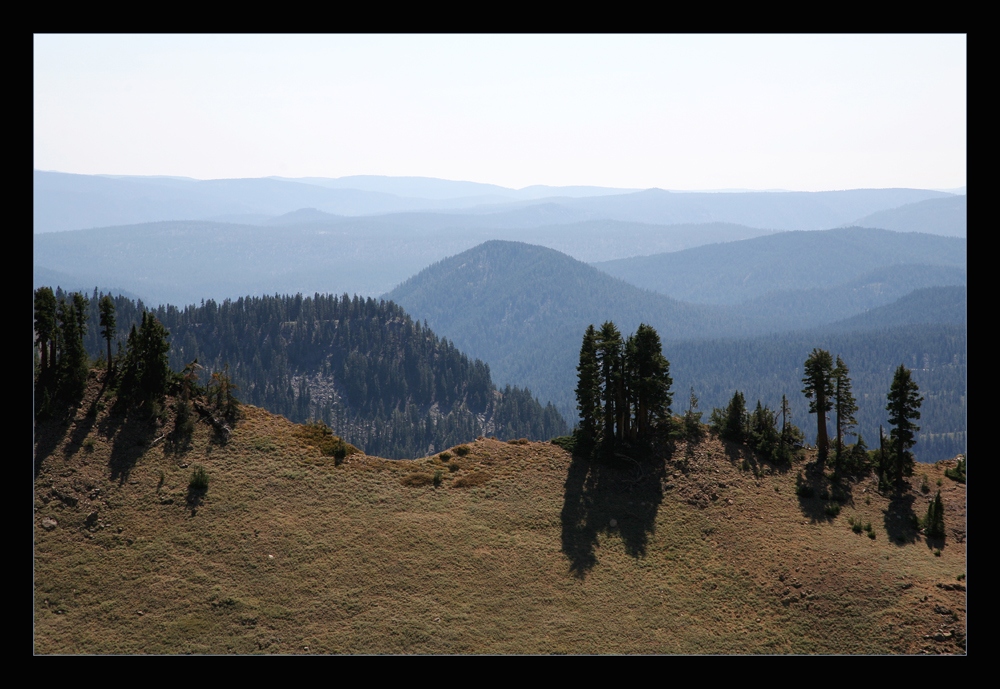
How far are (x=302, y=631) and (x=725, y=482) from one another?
32.2 meters

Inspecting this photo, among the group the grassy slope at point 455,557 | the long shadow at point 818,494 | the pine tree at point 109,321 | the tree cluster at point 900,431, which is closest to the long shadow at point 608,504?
the grassy slope at point 455,557

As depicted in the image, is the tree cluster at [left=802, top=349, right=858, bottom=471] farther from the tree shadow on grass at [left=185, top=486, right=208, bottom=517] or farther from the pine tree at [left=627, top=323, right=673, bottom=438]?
the tree shadow on grass at [left=185, top=486, right=208, bottom=517]

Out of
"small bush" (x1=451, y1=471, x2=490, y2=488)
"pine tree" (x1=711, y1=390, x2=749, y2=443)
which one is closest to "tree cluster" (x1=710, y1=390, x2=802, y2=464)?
"pine tree" (x1=711, y1=390, x2=749, y2=443)

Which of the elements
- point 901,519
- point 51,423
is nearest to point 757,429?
point 901,519

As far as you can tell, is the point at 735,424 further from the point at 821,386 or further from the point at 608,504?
the point at 608,504

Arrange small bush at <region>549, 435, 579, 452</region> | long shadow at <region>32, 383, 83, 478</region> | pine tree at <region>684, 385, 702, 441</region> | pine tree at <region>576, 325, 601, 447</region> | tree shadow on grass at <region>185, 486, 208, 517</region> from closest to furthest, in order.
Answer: tree shadow on grass at <region>185, 486, 208, 517</region> → long shadow at <region>32, 383, 83, 478</region> → pine tree at <region>576, 325, 601, 447</region> → small bush at <region>549, 435, 579, 452</region> → pine tree at <region>684, 385, 702, 441</region>

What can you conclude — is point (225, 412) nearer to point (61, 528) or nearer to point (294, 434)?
point (294, 434)

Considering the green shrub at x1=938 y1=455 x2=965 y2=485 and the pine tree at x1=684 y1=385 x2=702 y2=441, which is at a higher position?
the pine tree at x1=684 y1=385 x2=702 y2=441

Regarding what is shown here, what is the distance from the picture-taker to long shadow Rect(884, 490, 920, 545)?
153ft

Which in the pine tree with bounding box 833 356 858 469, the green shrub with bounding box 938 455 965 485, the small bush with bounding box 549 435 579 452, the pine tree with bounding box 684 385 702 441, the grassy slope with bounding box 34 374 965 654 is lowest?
the grassy slope with bounding box 34 374 965 654

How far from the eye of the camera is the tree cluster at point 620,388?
54344mm

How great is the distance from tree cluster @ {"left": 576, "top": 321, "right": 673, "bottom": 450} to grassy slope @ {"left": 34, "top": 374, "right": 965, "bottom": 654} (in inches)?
128

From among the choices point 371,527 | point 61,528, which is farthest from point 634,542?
point 61,528

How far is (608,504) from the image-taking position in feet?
161
